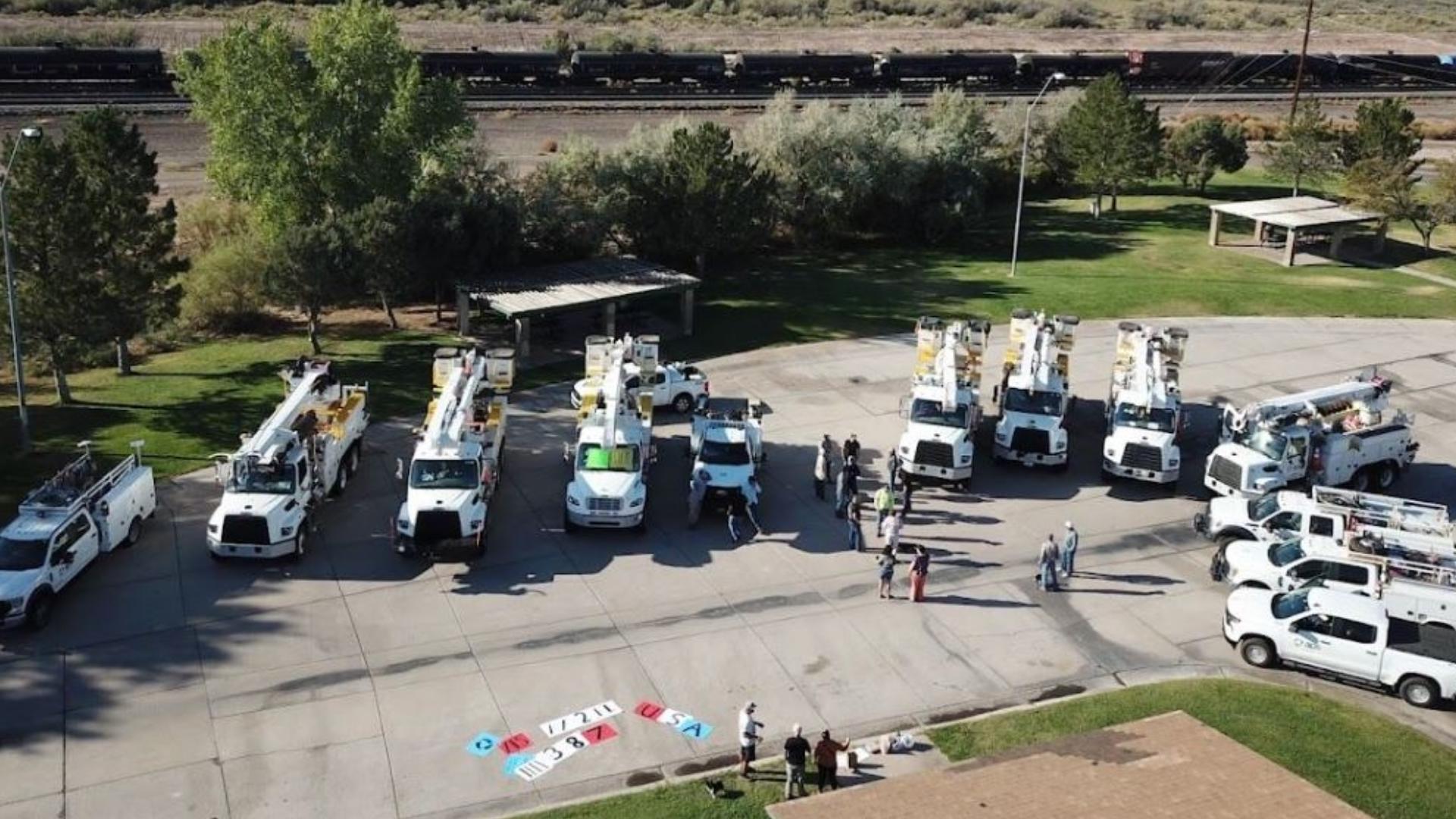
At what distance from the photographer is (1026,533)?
89.0 feet

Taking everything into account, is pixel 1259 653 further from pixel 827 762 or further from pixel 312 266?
pixel 312 266

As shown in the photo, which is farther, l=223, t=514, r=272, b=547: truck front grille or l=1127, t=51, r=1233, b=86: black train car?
l=1127, t=51, r=1233, b=86: black train car

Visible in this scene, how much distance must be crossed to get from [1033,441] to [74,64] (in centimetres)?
5699

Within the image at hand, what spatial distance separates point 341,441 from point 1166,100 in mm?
70744

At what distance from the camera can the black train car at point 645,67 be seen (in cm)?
7550

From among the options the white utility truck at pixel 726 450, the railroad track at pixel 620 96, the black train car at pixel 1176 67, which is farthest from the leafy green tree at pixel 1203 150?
the white utility truck at pixel 726 450

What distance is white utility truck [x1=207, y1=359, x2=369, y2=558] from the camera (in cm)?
2428

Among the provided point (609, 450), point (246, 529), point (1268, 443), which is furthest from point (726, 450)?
point (1268, 443)

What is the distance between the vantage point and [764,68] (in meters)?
77.0

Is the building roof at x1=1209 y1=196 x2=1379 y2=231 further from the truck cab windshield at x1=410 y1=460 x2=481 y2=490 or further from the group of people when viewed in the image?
the group of people

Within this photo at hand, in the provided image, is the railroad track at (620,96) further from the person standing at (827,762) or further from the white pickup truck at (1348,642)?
the person standing at (827,762)

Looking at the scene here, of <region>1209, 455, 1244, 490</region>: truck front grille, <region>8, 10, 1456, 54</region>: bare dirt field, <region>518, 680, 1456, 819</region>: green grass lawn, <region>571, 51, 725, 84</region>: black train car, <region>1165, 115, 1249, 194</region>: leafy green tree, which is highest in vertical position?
<region>8, 10, 1456, 54</region>: bare dirt field

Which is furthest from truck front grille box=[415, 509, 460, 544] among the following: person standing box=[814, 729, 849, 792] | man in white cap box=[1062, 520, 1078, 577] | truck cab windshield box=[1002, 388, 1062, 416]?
truck cab windshield box=[1002, 388, 1062, 416]

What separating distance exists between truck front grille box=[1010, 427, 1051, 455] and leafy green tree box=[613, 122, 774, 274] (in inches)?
685
